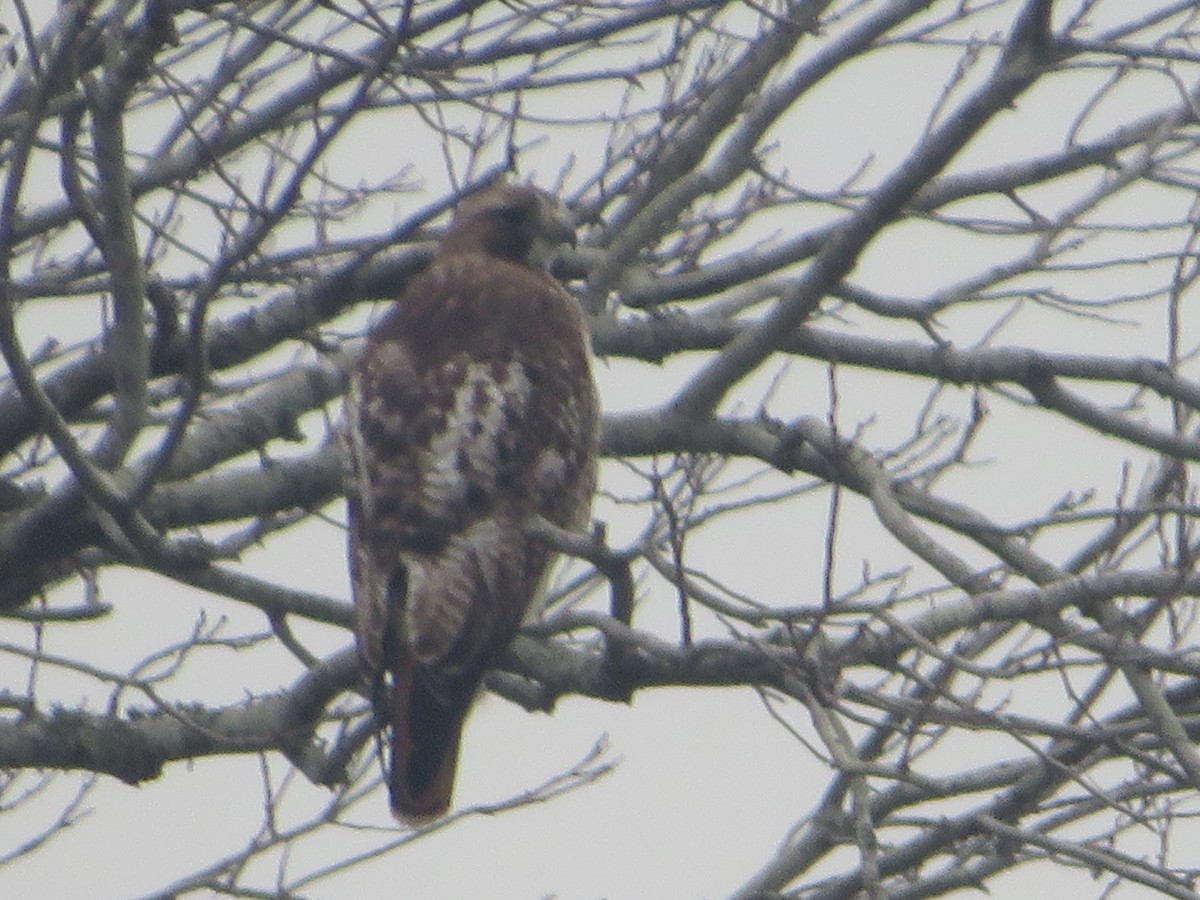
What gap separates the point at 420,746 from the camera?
432 cm

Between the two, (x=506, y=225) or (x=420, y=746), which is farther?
(x=506, y=225)

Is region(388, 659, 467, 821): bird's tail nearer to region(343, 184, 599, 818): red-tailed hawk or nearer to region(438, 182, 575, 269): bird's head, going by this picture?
region(343, 184, 599, 818): red-tailed hawk

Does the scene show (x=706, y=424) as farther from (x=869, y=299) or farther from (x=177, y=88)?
(x=177, y=88)

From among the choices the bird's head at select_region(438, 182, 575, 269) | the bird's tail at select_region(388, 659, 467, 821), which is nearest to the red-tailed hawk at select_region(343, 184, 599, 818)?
the bird's tail at select_region(388, 659, 467, 821)

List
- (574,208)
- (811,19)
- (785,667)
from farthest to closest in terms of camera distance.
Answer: (574,208)
(811,19)
(785,667)

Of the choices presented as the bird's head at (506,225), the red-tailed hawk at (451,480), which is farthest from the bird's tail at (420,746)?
Result: the bird's head at (506,225)

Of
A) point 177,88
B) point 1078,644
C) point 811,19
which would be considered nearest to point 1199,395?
point 1078,644

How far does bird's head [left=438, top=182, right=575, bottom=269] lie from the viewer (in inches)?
226

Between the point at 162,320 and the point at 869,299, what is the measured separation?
1599 millimetres

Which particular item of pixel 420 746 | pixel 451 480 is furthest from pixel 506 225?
pixel 420 746

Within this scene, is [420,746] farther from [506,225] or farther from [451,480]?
[506,225]

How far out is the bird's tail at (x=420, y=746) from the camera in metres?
4.30

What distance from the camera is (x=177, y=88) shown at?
4.88 meters

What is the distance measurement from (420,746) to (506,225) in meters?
2.06
